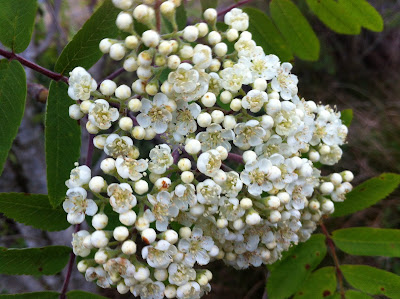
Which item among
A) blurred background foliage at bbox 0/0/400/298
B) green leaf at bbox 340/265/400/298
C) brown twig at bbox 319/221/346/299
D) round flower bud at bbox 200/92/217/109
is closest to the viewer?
round flower bud at bbox 200/92/217/109

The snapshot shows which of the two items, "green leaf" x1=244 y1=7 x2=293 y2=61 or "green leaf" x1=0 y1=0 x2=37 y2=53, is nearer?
"green leaf" x1=0 y1=0 x2=37 y2=53

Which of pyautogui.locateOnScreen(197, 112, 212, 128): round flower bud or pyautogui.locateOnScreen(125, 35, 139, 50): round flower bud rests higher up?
pyautogui.locateOnScreen(125, 35, 139, 50): round flower bud

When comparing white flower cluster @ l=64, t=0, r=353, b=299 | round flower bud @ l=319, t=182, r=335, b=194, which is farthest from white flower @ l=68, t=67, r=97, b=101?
round flower bud @ l=319, t=182, r=335, b=194

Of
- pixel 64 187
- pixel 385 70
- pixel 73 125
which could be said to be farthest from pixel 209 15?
pixel 385 70

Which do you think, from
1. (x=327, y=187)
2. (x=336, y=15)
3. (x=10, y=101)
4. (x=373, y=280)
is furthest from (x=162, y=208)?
(x=336, y=15)

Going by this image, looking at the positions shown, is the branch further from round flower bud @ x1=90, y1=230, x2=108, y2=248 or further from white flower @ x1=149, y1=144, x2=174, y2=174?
round flower bud @ x1=90, y1=230, x2=108, y2=248

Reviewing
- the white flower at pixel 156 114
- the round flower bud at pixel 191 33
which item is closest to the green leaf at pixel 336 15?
the round flower bud at pixel 191 33

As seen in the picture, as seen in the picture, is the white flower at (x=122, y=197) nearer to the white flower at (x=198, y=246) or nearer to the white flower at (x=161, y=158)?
the white flower at (x=161, y=158)
